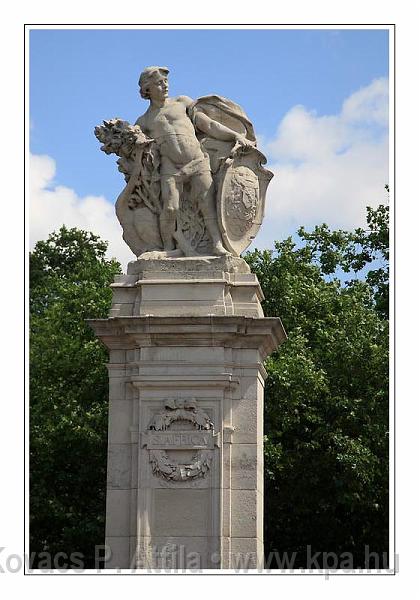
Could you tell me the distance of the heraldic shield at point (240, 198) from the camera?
1767cm

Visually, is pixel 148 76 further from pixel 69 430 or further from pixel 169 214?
pixel 69 430

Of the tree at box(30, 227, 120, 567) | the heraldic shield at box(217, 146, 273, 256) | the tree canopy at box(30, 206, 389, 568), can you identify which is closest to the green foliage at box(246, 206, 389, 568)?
the tree canopy at box(30, 206, 389, 568)

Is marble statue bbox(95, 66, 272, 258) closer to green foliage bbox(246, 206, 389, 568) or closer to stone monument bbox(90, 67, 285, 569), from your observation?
stone monument bbox(90, 67, 285, 569)

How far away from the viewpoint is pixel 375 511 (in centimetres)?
2825

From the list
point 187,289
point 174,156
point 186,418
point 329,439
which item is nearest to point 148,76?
point 174,156

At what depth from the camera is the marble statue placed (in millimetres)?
17625

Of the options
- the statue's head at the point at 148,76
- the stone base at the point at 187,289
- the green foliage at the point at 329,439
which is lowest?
the green foliage at the point at 329,439

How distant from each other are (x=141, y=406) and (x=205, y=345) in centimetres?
109

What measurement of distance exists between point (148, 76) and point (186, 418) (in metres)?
4.50

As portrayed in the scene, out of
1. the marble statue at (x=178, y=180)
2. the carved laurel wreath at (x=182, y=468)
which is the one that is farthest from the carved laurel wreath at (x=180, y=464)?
the marble statue at (x=178, y=180)

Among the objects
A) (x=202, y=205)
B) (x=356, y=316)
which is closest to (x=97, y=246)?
(x=356, y=316)

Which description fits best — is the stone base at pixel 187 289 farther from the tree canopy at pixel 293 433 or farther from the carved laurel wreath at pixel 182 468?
the tree canopy at pixel 293 433

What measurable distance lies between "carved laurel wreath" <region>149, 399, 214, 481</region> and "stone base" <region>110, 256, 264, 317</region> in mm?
1167

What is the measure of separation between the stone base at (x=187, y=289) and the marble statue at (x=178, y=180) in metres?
0.28
